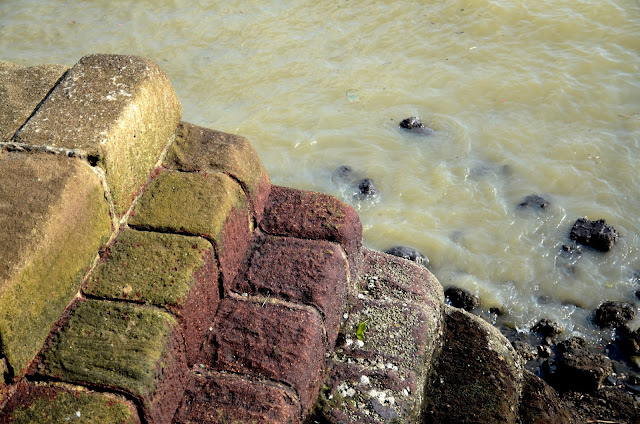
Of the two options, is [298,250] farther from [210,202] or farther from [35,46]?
[35,46]

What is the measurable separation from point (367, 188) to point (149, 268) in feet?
10.9

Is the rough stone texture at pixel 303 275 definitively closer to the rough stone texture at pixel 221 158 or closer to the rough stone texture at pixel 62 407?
the rough stone texture at pixel 221 158

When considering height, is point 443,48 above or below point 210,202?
below

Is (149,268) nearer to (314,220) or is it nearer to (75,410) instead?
(75,410)

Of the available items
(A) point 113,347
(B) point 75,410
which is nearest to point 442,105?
(A) point 113,347

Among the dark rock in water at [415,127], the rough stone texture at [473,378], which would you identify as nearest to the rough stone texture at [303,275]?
the rough stone texture at [473,378]

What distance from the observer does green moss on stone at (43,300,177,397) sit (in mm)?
1992

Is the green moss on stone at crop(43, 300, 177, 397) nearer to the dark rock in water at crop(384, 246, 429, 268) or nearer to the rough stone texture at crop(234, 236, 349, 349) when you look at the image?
the rough stone texture at crop(234, 236, 349, 349)

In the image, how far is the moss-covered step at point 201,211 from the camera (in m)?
2.53

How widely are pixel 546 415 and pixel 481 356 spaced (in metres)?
0.40

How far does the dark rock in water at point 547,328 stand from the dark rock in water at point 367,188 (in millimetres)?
1838

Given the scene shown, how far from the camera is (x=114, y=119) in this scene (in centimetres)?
250

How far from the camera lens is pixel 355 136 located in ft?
19.8

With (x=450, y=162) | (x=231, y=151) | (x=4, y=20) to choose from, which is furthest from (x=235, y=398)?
(x=4, y=20)
